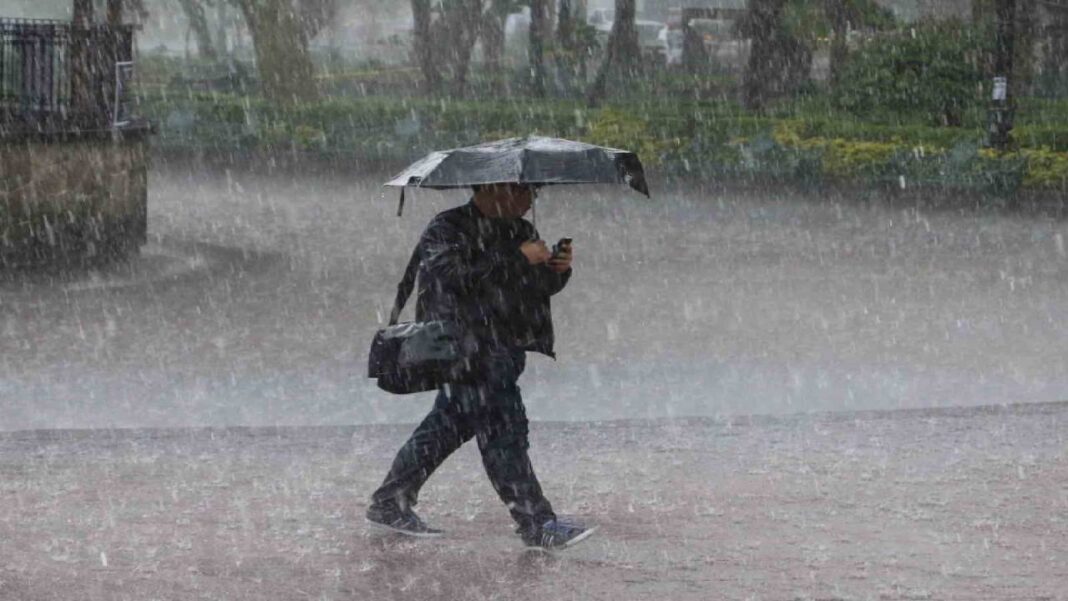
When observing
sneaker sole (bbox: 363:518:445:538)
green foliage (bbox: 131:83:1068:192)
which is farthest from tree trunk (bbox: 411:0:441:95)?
sneaker sole (bbox: 363:518:445:538)

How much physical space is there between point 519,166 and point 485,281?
1.46ft

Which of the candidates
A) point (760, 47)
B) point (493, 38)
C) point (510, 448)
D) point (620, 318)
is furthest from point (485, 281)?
point (493, 38)

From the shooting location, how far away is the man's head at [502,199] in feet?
20.9

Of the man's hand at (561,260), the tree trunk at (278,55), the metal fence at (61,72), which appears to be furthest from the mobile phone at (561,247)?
the tree trunk at (278,55)

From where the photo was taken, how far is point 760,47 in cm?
2830

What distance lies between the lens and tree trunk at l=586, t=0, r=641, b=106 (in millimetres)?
30781

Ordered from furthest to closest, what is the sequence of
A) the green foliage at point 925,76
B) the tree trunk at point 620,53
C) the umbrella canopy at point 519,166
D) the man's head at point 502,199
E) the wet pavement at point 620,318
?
the tree trunk at point 620,53 < the green foliage at point 925,76 < the wet pavement at point 620,318 < the man's head at point 502,199 < the umbrella canopy at point 519,166

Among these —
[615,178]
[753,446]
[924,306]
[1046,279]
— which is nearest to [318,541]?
[615,178]

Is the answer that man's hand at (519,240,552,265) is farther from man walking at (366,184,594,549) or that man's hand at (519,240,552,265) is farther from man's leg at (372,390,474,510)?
man's leg at (372,390,474,510)

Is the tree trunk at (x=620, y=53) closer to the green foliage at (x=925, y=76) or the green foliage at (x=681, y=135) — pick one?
the green foliage at (x=681, y=135)

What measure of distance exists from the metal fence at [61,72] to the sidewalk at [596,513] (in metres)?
7.71

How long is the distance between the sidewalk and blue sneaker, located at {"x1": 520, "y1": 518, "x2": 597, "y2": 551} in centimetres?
5

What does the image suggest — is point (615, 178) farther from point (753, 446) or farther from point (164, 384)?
point (164, 384)

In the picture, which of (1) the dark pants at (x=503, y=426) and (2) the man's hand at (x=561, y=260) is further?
(1) the dark pants at (x=503, y=426)
